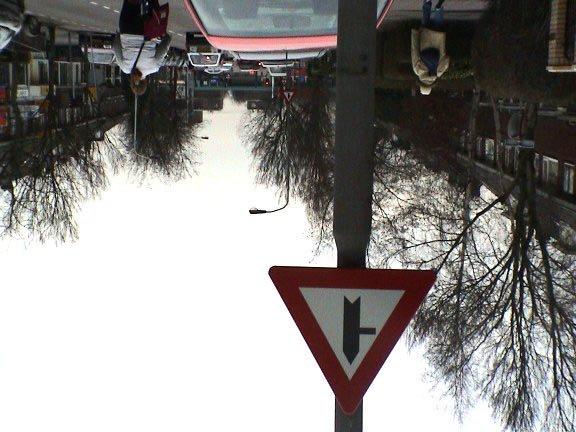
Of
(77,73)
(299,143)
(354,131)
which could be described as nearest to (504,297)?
(354,131)

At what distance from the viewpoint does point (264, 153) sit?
165ft

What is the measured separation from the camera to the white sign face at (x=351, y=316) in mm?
3762

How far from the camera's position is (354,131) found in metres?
3.99

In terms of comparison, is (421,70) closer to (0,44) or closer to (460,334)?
(460,334)

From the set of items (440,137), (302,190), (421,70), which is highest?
(421,70)

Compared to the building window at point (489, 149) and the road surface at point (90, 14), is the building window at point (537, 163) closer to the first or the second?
the building window at point (489, 149)

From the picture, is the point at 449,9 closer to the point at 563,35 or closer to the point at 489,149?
the point at 489,149

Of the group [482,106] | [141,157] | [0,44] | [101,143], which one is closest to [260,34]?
[0,44]

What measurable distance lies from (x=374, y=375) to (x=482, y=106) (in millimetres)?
20984

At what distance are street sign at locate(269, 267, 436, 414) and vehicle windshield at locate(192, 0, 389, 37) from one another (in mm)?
5801

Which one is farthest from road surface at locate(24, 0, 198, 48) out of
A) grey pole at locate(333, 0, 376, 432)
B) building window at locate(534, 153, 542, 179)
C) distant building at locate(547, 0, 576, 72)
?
grey pole at locate(333, 0, 376, 432)

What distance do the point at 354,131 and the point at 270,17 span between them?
5.95 m

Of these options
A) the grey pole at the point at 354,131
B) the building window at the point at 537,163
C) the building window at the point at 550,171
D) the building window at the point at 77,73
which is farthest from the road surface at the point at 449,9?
the grey pole at the point at 354,131

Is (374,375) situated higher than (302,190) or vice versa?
(374,375)
